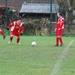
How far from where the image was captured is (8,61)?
46.8ft

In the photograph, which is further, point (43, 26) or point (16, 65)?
point (43, 26)

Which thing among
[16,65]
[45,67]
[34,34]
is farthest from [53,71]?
[34,34]

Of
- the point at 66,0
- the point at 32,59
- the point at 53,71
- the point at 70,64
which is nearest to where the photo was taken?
the point at 53,71

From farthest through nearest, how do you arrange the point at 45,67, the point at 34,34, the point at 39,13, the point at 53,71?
1. the point at 39,13
2. the point at 34,34
3. the point at 45,67
4. the point at 53,71

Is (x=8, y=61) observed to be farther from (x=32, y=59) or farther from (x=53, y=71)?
(x=53, y=71)

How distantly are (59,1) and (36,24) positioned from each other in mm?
6567

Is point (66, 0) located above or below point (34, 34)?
above

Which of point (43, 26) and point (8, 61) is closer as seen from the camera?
point (8, 61)

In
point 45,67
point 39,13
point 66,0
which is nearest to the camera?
point 45,67

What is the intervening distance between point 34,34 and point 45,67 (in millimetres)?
26969

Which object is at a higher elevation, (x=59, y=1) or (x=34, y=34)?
(x=59, y=1)

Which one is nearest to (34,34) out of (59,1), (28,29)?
(28,29)

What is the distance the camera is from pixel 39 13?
5522cm

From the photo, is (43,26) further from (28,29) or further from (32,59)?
(32,59)
